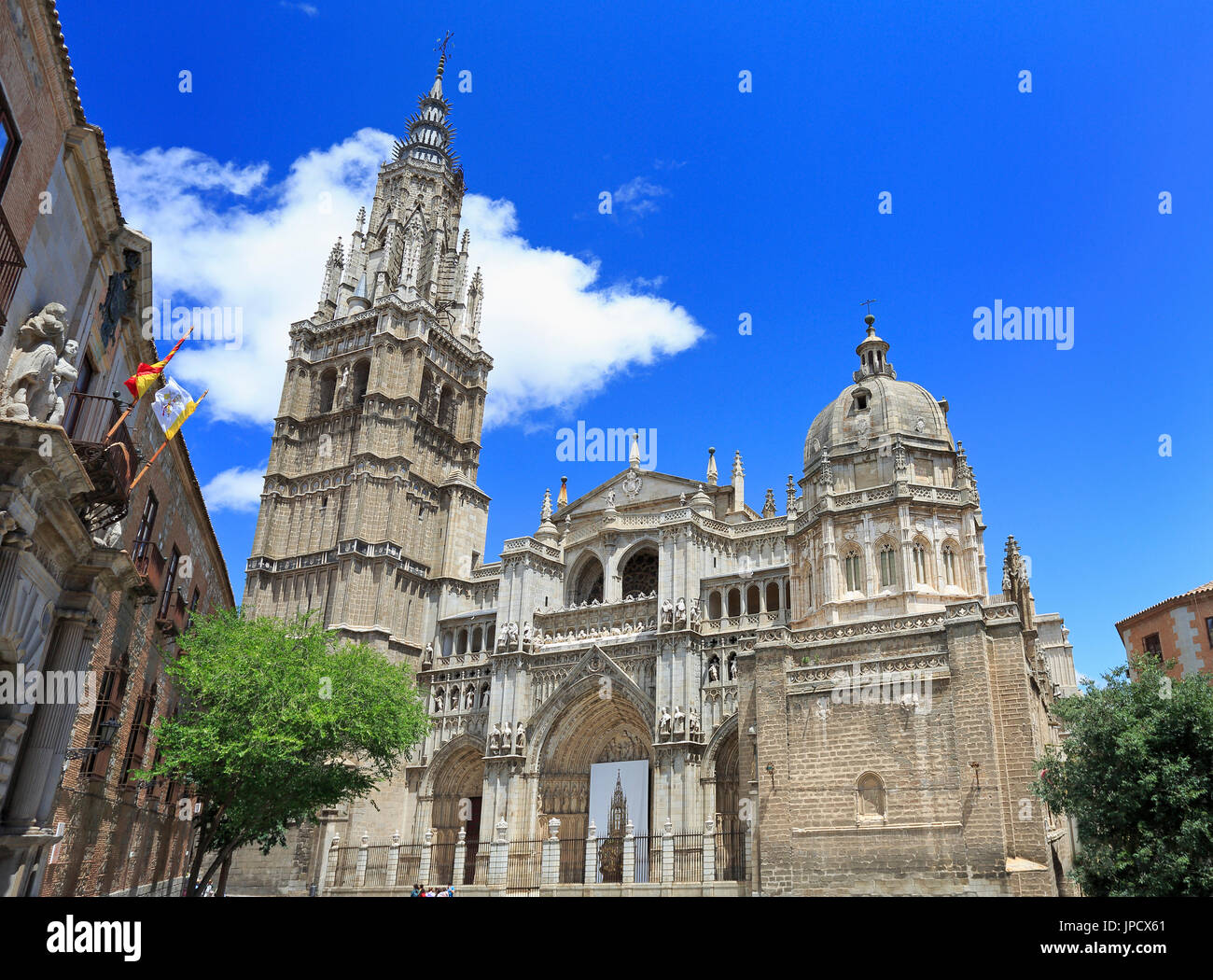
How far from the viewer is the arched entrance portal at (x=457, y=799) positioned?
4159cm

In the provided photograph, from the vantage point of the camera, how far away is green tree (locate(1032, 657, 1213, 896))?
695 inches

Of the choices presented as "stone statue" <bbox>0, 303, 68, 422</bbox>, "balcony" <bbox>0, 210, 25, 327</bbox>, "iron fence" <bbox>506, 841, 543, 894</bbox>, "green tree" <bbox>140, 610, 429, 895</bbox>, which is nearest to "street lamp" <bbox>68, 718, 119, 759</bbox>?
"green tree" <bbox>140, 610, 429, 895</bbox>

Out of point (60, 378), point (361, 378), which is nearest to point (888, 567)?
point (60, 378)

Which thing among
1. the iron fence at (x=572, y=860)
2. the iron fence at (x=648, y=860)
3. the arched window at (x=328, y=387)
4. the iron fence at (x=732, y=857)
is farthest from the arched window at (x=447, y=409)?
the iron fence at (x=732, y=857)

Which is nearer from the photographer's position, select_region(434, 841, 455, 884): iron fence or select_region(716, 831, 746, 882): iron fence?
select_region(716, 831, 746, 882): iron fence

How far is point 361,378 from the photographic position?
54.2 m

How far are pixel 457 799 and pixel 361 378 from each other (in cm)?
2611

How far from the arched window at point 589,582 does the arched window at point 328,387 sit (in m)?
19.9

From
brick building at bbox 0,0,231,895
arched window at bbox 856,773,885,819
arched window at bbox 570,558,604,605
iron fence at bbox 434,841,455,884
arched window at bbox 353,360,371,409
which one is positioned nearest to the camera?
brick building at bbox 0,0,231,895

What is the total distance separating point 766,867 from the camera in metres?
23.6

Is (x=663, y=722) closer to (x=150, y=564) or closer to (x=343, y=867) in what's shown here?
(x=343, y=867)

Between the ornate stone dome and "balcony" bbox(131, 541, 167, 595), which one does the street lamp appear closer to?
"balcony" bbox(131, 541, 167, 595)

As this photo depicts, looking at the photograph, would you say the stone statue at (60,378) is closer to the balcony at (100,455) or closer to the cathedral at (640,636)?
the balcony at (100,455)

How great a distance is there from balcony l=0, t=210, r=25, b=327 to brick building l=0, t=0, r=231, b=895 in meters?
0.03
